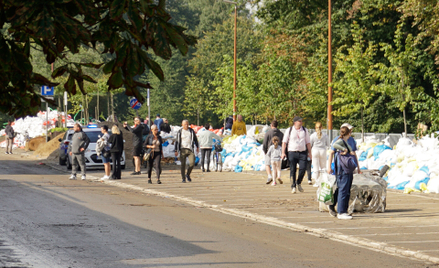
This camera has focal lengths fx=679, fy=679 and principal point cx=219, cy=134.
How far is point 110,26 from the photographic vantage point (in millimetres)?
4746

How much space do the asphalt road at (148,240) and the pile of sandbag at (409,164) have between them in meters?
5.91

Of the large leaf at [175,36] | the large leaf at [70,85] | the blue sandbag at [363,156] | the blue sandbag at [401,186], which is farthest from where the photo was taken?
the blue sandbag at [363,156]

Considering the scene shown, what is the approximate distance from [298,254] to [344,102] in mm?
23348

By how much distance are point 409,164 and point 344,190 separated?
19.1ft

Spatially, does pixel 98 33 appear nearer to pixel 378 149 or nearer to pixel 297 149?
pixel 297 149

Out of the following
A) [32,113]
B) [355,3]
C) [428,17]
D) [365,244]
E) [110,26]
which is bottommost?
[365,244]

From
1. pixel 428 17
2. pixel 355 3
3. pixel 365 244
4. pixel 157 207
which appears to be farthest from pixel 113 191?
pixel 355 3

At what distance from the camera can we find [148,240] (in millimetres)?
9750

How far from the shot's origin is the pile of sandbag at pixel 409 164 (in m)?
16.7

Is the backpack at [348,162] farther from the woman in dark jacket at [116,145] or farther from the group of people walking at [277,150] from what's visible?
the woman in dark jacket at [116,145]

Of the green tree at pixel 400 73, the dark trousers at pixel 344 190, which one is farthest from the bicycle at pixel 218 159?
the dark trousers at pixel 344 190

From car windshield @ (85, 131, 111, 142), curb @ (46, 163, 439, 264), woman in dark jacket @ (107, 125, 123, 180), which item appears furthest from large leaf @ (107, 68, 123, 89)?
car windshield @ (85, 131, 111, 142)

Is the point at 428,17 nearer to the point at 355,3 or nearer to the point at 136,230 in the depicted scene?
the point at 355,3

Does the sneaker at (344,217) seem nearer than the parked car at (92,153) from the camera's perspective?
Yes
